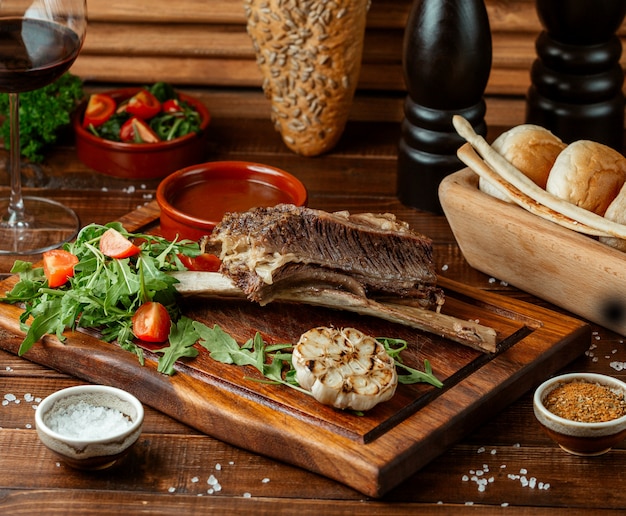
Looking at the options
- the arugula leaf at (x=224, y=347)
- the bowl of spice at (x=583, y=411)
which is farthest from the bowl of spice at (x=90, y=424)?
the bowl of spice at (x=583, y=411)

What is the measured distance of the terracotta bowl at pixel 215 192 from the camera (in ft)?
8.70

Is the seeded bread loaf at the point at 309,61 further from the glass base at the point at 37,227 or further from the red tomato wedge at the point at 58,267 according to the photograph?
the red tomato wedge at the point at 58,267

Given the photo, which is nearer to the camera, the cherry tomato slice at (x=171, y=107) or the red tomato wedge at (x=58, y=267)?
the red tomato wedge at (x=58, y=267)

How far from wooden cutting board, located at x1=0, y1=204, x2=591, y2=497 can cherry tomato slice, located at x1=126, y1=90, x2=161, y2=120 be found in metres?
0.97

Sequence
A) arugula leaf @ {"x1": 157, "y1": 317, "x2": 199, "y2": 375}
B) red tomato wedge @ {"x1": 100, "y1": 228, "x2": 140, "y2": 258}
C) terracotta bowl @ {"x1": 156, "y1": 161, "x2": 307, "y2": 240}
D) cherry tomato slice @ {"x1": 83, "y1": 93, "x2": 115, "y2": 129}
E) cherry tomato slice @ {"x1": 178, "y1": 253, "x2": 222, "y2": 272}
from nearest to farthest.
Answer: arugula leaf @ {"x1": 157, "y1": 317, "x2": 199, "y2": 375}, red tomato wedge @ {"x1": 100, "y1": 228, "x2": 140, "y2": 258}, cherry tomato slice @ {"x1": 178, "y1": 253, "x2": 222, "y2": 272}, terracotta bowl @ {"x1": 156, "y1": 161, "x2": 307, "y2": 240}, cherry tomato slice @ {"x1": 83, "y1": 93, "x2": 115, "y2": 129}

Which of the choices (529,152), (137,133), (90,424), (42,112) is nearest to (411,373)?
(90,424)

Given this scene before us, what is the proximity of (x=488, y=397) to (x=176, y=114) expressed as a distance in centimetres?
166

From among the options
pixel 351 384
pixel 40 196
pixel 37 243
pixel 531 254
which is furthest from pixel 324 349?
pixel 40 196

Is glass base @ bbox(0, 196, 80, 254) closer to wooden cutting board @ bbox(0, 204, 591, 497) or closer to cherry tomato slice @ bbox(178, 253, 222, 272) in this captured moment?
wooden cutting board @ bbox(0, 204, 591, 497)

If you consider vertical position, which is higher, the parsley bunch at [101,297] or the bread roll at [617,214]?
the bread roll at [617,214]

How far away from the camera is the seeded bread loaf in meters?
3.15

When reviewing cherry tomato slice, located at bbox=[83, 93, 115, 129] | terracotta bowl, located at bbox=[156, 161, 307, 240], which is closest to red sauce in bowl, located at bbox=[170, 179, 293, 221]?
terracotta bowl, located at bbox=[156, 161, 307, 240]

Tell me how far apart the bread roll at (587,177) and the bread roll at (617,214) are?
0.15 ft

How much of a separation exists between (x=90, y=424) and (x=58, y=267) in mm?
525
